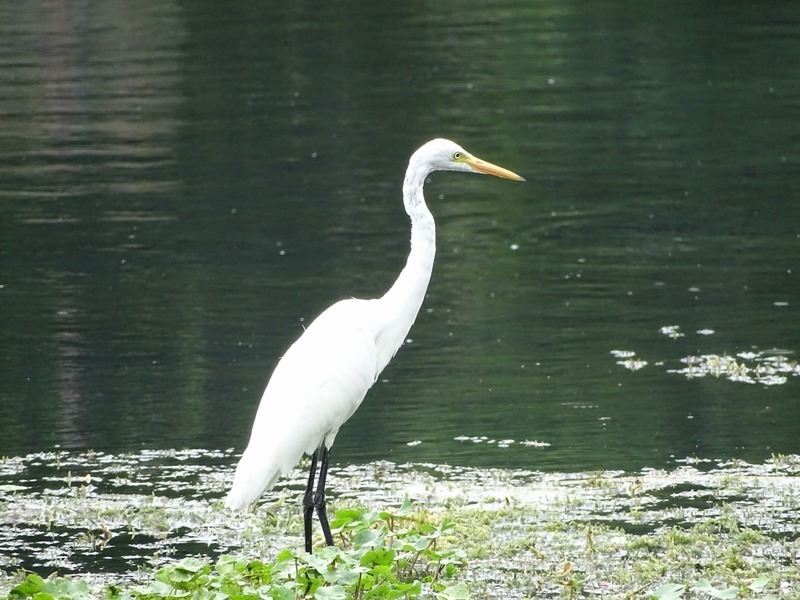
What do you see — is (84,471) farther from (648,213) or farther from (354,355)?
(648,213)

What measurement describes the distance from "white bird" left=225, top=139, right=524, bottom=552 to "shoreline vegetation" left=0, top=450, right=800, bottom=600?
0.32 meters

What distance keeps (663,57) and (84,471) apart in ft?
55.1

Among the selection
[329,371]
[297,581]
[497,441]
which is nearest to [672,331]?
[497,441]

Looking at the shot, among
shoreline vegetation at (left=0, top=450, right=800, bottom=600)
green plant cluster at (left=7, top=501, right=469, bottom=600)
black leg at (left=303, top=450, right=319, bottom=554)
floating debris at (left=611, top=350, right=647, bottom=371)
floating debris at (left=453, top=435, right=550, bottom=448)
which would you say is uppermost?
green plant cluster at (left=7, top=501, right=469, bottom=600)

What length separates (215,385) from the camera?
976 cm

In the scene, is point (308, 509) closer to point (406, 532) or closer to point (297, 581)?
point (406, 532)

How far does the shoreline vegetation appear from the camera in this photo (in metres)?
5.51

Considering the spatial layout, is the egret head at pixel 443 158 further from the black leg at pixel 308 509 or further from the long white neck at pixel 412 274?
the black leg at pixel 308 509

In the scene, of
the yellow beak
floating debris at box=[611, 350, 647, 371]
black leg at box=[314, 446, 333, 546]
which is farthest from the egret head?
floating debris at box=[611, 350, 647, 371]

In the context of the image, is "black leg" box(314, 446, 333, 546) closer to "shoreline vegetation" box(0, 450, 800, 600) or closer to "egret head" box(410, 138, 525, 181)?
"shoreline vegetation" box(0, 450, 800, 600)

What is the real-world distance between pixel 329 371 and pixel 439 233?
7.04 metres

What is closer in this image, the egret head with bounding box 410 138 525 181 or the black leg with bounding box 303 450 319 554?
the black leg with bounding box 303 450 319 554

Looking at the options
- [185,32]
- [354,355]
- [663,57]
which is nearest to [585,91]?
[663,57]

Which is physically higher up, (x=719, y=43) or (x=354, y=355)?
(x=354, y=355)
